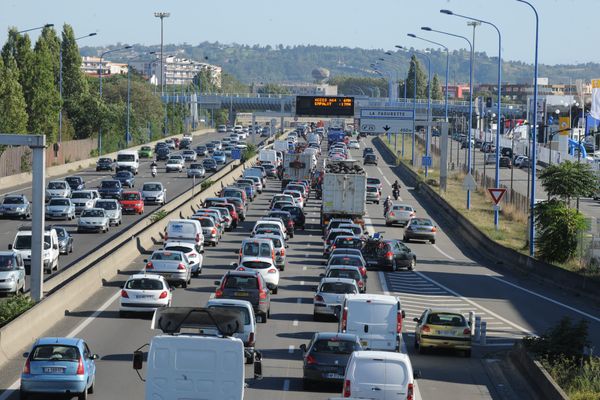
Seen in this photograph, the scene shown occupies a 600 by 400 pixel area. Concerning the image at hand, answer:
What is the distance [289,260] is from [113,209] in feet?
42.2

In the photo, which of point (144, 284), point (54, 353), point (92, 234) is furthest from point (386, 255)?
point (54, 353)

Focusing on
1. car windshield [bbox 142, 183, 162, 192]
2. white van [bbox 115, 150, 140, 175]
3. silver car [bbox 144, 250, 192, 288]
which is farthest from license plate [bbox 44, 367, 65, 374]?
white van [bbox 115, 150, 140, 175]

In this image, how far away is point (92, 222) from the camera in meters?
59.0

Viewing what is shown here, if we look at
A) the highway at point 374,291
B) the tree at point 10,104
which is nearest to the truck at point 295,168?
the tree at point 10,104

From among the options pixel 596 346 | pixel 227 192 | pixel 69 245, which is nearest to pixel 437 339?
pixel 596 346

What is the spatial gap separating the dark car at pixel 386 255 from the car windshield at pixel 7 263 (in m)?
16.9

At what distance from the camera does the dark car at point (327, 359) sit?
969 inches

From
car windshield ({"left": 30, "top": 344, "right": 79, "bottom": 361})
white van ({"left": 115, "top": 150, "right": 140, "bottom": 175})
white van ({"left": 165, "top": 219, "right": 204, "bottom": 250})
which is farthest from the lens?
white van ({"left": 115, "top": 150, "right": 140, "bottom": 175})

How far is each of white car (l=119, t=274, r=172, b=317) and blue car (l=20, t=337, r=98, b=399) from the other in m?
11.5

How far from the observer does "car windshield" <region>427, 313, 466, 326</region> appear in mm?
30641

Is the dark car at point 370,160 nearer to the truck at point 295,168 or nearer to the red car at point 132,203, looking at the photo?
the truck at point 295,168

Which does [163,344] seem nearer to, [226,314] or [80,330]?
[226,314]

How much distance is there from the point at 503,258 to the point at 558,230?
4861mm

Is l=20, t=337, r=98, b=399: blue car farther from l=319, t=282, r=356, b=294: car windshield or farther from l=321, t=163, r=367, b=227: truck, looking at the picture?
l=321, t=163, r=367, b=227: truck
